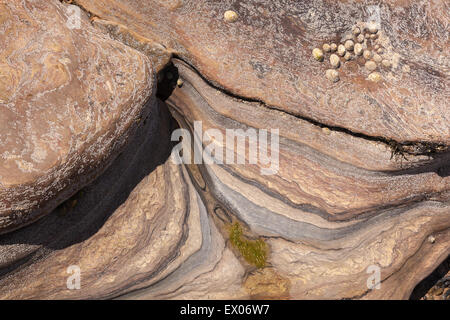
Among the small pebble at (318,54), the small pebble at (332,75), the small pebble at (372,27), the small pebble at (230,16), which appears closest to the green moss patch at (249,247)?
→ the small pebble at (332,75)

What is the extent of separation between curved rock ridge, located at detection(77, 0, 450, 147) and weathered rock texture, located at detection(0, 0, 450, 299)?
0.01 meters

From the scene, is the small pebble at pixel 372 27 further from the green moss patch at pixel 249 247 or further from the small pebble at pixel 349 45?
the green moss patch at pixel 249 247

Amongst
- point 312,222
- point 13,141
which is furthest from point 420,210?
point 13,141

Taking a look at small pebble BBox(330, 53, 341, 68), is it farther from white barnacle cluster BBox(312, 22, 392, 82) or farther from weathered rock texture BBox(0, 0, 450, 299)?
weathered rock texture BBox(0, 0, 450, 299)

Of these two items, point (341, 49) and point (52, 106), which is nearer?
point (52, 106)

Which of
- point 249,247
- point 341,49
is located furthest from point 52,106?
point 341,49

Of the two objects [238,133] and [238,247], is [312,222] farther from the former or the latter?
[238,133]

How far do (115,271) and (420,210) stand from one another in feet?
13.8

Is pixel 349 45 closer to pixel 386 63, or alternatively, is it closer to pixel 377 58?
pixel 377 58

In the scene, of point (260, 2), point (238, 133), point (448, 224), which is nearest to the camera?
point (260, 2)

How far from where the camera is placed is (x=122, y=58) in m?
3.72

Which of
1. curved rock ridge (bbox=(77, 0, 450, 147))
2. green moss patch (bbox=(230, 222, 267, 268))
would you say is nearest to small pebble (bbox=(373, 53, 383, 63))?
curved rock ridge (bbox=(77, 0, 450, 147))

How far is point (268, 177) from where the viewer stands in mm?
4387

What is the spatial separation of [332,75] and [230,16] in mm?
1427
